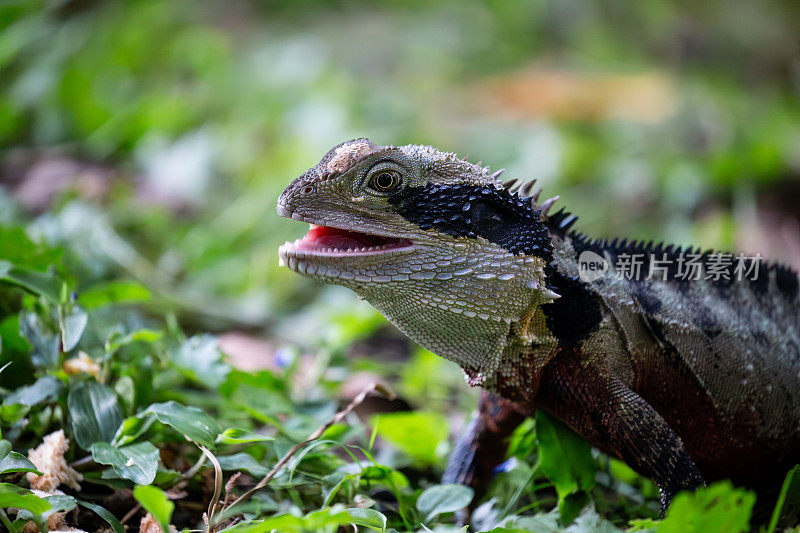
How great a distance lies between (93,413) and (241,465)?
0.69 metres

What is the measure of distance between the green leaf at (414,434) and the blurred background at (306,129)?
1400 millimetres

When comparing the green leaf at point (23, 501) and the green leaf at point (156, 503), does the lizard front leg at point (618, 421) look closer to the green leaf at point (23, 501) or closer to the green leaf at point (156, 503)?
the green leaf at point (156, 503)

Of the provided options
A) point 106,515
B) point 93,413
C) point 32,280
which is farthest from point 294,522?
point 32,280

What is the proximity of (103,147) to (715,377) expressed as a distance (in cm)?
756

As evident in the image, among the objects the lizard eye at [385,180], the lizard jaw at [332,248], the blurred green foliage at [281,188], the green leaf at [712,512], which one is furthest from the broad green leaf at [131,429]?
the green leaf at [712,512]

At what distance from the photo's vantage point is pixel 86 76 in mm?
8773

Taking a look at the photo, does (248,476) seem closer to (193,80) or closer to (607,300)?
(607,300)

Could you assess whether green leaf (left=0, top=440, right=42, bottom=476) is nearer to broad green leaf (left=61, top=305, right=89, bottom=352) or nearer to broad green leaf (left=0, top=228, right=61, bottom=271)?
broad green leaf (left=61, top=305, right=89, bottom=352)

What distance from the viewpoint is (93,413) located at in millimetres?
2977

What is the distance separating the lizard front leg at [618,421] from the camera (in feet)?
8.97

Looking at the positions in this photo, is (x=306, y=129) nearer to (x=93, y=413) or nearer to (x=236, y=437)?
(x=93, y=413)

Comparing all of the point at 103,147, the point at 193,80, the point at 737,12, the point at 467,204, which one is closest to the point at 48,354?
the point at 467,204

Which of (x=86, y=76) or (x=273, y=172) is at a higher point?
(x=86, y=76)

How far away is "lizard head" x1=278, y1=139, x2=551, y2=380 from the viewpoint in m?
2.79
